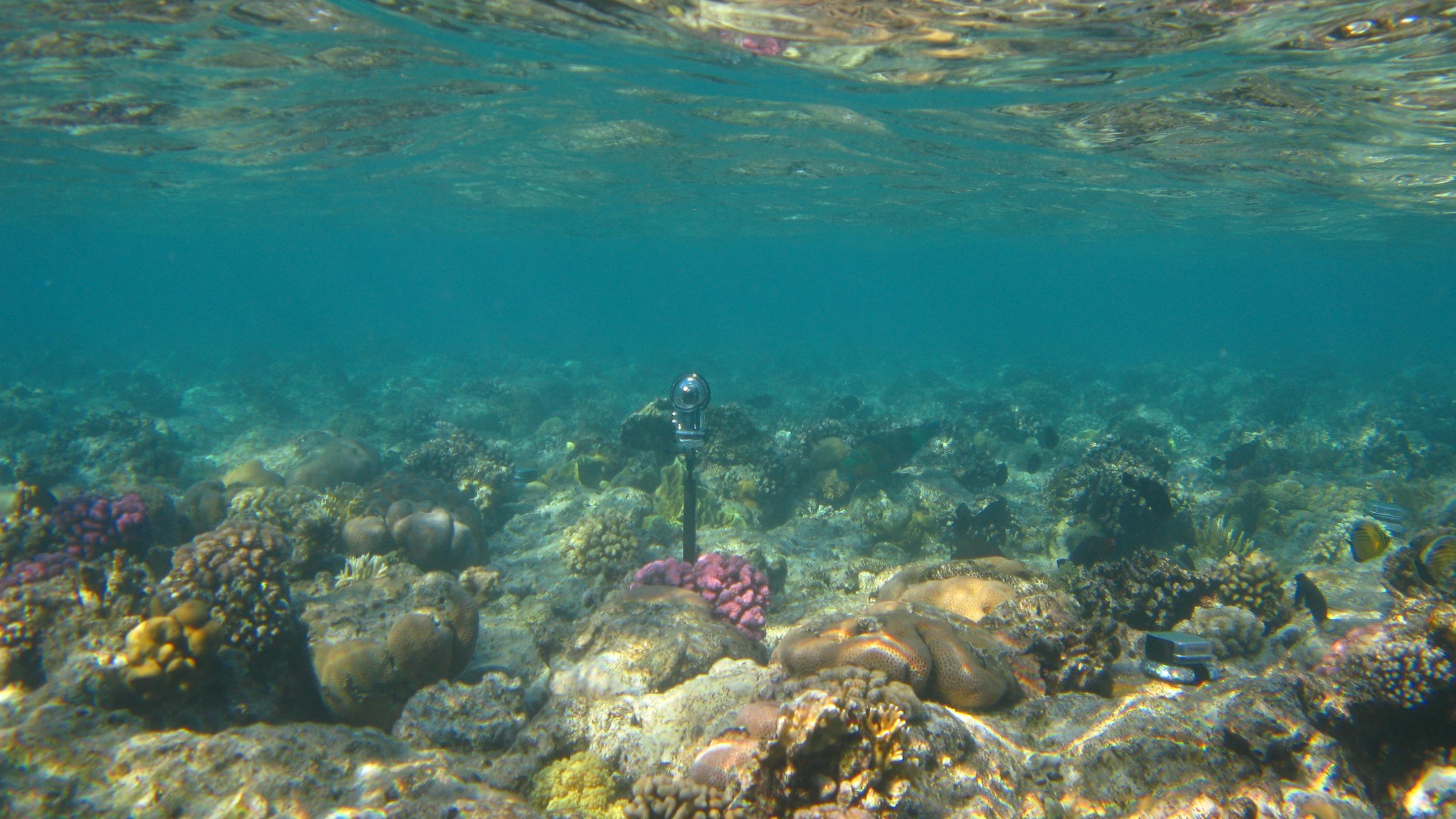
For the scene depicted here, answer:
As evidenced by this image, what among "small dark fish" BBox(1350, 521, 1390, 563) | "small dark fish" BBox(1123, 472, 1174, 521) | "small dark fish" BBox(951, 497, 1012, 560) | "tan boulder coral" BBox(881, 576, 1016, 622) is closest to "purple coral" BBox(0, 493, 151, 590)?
"tan boulder coral" BBox(881, 576, 1016, 622)

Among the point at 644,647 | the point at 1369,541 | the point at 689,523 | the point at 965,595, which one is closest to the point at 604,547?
the point at 689,523

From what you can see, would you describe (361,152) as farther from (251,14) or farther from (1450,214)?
(1450,214)

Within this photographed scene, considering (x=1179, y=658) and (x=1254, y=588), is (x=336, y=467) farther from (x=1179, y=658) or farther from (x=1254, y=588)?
(x=1254, y=588)

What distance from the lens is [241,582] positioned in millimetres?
5602

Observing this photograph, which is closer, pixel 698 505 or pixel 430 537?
pixel 430 537

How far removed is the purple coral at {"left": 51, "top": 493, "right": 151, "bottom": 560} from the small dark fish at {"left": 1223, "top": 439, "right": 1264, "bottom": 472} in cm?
2147

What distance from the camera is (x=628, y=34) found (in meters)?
12.6

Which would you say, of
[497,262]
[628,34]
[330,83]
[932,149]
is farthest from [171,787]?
[497,262]

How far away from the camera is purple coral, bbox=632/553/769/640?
25.8 ft

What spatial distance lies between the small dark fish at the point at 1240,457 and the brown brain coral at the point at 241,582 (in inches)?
758

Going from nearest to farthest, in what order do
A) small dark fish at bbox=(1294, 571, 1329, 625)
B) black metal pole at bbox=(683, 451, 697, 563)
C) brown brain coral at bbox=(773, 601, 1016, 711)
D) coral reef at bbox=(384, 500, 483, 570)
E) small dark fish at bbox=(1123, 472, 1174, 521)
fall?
1. brown brain coral at bbox=(773, 601, 1016, 711)
2. small dark fish at bbox=(1294, 571, 1329, 625)
3. black metal pole at bbox=(683, 451, 697, 563)
4. coral reef at bbox=(384, 500, 483, 570)
5. small dark fish at bbox=(1123, 472, 1174, 521)

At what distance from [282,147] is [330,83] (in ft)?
28.2

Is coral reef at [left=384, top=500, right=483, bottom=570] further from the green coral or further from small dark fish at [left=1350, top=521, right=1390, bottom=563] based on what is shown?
small dark fish at [left=1350, top=521, right=1390, bottom=563]

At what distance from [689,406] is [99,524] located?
7592 millimetres
